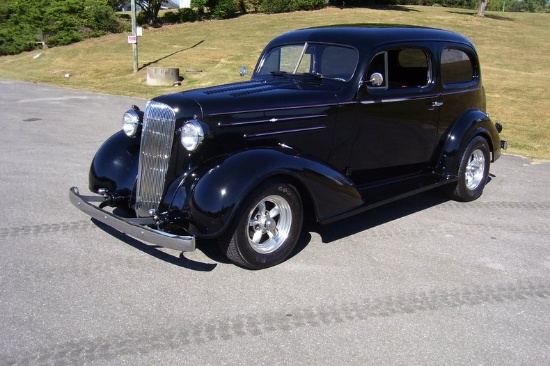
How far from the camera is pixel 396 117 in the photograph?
5496 mm

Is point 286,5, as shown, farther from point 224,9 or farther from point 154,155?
point 154,155

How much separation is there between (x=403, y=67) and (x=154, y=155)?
2883 mm

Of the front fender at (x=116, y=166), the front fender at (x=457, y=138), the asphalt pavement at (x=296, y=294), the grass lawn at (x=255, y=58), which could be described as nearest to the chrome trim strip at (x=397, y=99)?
the front fender at (x=457, y=138)

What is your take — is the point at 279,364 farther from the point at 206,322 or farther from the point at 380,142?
the point at 380,142

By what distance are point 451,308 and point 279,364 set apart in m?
1.48

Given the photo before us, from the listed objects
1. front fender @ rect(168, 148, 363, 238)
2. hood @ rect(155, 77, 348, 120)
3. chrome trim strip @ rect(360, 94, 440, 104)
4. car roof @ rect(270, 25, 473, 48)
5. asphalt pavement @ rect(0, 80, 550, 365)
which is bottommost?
asphalt pavement @ rect(0, 80, 550, 365)

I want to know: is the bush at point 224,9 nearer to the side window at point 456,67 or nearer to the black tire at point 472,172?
the side window at point 456,67

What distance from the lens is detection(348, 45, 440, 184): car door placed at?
5.23m

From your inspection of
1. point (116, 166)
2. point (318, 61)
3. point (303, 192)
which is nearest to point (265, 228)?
point (303, 192)

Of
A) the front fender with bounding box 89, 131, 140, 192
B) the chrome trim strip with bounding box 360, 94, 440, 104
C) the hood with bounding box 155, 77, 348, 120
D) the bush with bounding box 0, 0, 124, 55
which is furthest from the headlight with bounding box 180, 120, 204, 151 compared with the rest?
the bush with bounding box 0, 0, 124, 55

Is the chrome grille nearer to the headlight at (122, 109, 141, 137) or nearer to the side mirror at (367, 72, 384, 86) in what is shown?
the headlight at (122, 109, 141, 137)

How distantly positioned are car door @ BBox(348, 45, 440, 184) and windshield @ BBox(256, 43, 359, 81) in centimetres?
21

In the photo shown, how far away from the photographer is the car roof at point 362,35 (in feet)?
17.4

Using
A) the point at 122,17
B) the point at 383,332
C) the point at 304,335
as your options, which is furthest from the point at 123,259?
the point at 122,17
